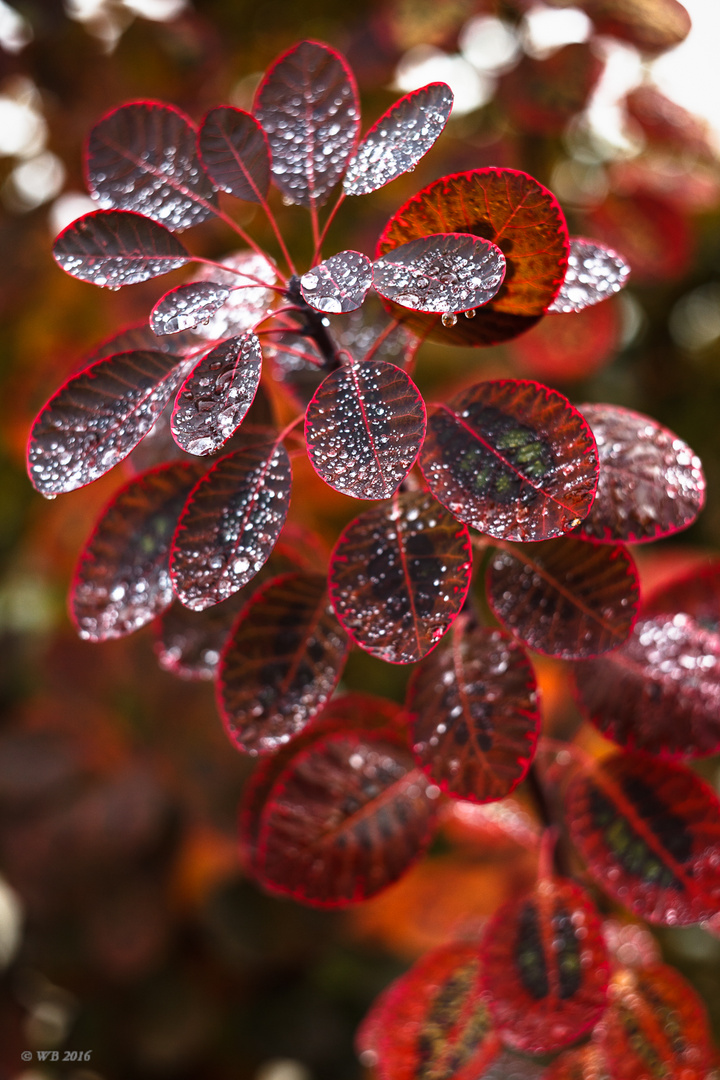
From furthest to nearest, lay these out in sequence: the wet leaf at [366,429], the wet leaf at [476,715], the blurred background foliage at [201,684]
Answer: the blurred background foliage at [201,684] → the wet leaf at [476,715] → the wet leaf at [366,429]

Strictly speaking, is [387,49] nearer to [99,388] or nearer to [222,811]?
→ [99,388]

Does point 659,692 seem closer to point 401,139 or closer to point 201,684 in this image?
point 401,139

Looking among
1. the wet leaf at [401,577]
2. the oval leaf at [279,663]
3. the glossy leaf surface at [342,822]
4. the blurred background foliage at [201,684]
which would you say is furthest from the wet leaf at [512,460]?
the blurred background foliage at [201,684]

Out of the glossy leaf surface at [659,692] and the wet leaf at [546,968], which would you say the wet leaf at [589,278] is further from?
the wet leaf at [546,968]

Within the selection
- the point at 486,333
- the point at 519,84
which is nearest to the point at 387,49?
the point at 519,84

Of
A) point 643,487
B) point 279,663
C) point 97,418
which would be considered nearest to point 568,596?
point 643,487
